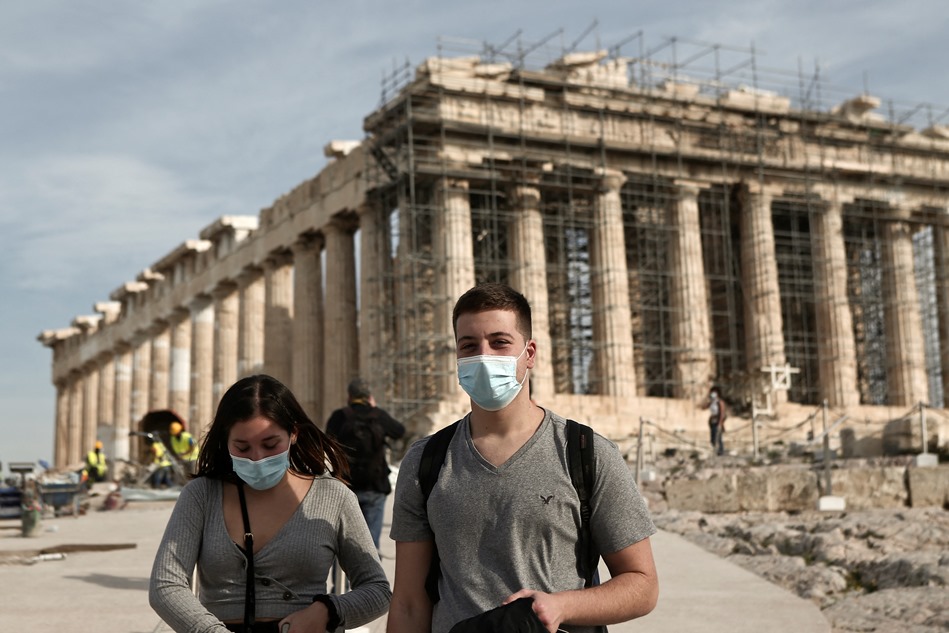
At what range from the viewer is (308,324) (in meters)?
35.7

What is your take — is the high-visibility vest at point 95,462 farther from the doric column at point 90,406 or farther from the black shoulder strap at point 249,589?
the doric column at point 90,406

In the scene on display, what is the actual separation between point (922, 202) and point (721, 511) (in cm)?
2337

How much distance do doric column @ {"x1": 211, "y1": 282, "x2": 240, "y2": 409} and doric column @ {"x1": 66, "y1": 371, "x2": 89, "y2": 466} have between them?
56.1 feet

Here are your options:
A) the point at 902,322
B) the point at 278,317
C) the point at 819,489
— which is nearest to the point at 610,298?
the point at 902,322

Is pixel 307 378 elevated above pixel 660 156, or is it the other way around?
pixel 660 156

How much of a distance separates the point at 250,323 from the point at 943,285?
814 inches

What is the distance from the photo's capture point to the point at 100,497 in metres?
23.5

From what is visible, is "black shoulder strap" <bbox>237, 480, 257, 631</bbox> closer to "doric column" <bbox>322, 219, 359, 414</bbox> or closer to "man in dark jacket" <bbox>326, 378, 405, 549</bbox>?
"man in dark jacket" <bbox>326, 378, 405, 549</bbox>

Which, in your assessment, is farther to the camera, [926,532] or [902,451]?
[902,451]

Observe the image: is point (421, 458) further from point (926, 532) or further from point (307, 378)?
point (307, 378)

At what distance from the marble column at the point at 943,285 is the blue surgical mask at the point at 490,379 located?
119 ft

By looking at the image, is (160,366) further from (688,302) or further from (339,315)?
(688,302)

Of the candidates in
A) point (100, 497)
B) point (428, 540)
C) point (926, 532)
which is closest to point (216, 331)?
point (100, 497)

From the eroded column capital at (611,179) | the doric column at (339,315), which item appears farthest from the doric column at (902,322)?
the doric column at (339,315)
